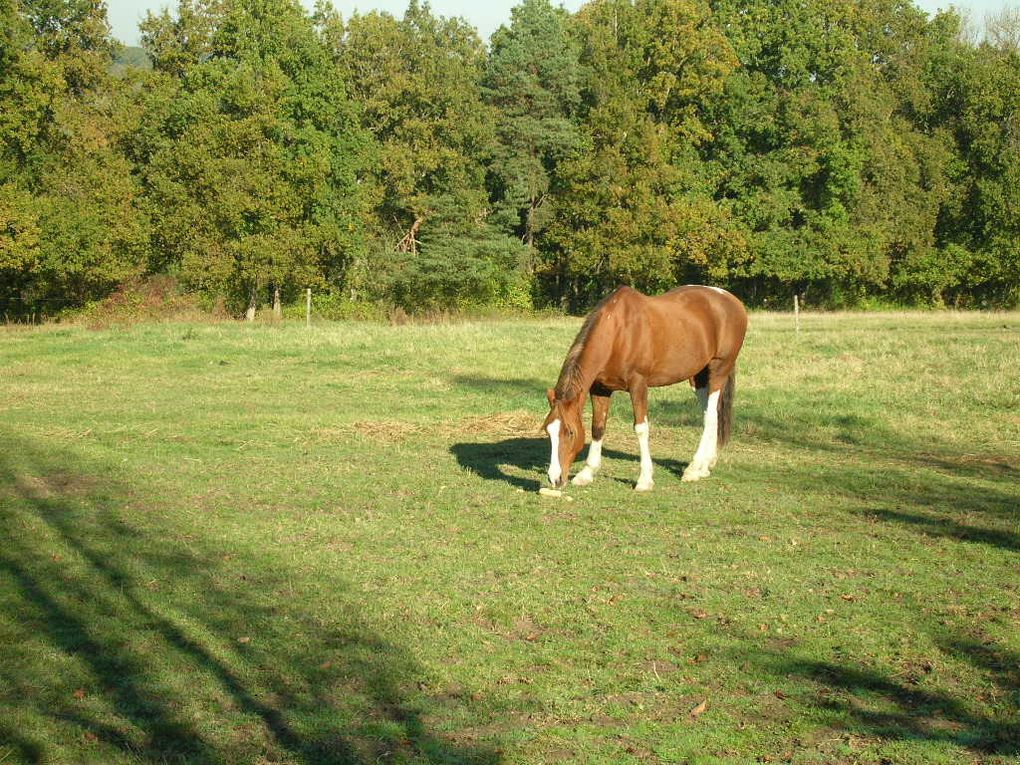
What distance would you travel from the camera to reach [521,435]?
1510cm

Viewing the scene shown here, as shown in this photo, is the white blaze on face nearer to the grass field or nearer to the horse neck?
the grass field

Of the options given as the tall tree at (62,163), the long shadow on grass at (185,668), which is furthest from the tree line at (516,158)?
the long shadow on grass at (185,668)

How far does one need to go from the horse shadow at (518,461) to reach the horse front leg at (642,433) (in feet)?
1.82

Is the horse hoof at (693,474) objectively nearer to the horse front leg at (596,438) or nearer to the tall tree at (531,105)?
the horse front leg at (596,438)

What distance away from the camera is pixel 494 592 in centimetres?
735

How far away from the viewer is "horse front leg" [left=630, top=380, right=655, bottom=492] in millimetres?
11076

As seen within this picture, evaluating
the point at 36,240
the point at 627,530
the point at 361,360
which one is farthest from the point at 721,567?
the point at 36,240

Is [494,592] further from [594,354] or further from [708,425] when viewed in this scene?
[708,425]

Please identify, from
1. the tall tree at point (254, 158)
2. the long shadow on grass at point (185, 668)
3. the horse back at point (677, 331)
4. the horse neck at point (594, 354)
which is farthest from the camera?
the tall tree at point (254, 158)

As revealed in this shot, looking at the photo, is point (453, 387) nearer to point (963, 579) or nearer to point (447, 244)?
point (963, 579)

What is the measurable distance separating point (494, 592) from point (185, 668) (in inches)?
88.3

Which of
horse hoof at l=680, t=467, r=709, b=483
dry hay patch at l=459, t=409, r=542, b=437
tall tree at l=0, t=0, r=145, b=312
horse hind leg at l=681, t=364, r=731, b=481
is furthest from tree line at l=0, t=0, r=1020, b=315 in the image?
horse hoof at l=680, t=467, r=709, b=483

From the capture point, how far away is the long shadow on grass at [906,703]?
5.07 m

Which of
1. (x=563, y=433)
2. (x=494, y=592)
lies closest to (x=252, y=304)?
(x=563, y=433)
